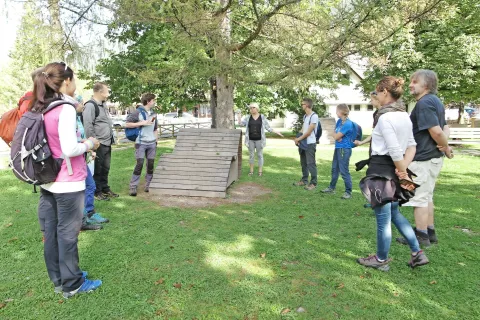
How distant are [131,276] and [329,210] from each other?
11.5ft

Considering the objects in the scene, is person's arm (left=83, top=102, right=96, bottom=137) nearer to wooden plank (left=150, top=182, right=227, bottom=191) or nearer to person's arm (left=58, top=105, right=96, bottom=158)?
wooden plank (left=150, top=182, right=227, bottom=191)

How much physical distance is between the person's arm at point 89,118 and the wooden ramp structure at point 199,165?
1.70 meters

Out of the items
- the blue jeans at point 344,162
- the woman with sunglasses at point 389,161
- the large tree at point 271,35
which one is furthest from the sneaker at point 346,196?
the woman with sunglasses at point 389,161

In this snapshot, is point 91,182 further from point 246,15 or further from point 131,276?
point 246,15

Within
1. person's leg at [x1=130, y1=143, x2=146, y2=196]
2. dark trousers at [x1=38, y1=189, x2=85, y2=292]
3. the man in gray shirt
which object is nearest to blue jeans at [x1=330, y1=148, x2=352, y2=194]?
person's leg at [x1=130, y1=143, x2=146, y2=196]

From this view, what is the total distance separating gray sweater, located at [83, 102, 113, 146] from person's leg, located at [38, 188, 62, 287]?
2.73 metres

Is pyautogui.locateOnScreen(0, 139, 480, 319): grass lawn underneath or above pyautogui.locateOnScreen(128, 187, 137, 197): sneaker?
underneath

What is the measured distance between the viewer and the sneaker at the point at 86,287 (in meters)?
2.93

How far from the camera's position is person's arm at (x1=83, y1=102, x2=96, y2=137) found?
537 centimetres

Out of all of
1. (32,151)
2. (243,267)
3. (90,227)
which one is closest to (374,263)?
(243,267)

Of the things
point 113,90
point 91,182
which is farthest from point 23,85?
point 91,182

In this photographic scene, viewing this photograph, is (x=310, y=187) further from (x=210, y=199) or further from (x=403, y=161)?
(x=403, y=161)

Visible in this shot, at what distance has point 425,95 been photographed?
382cm

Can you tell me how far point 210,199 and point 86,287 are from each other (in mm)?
3367
